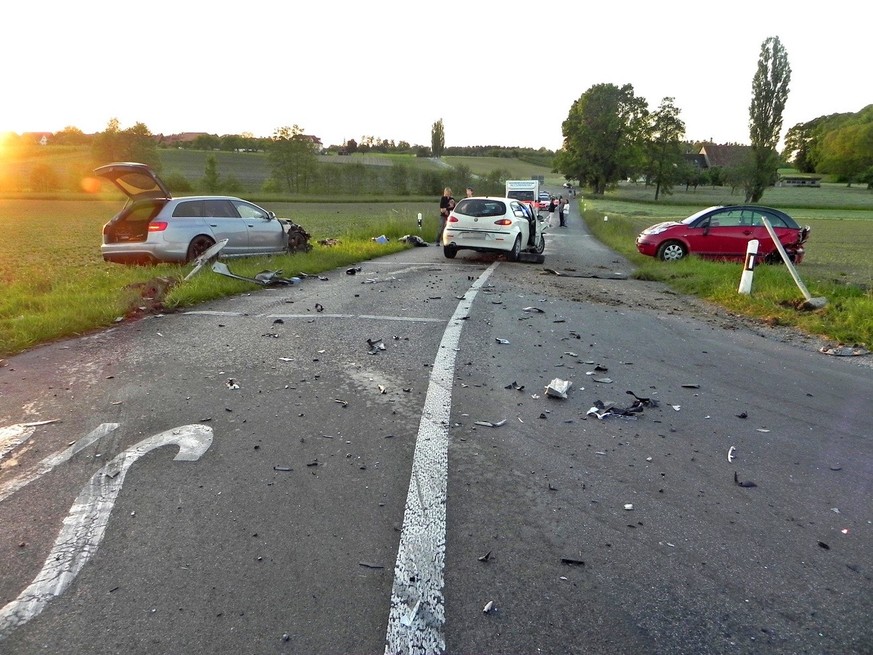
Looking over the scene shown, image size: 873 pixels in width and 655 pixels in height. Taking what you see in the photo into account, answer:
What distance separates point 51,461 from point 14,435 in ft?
2.04

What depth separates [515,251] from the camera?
15.1 meters

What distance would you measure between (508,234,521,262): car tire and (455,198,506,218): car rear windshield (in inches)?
32.4

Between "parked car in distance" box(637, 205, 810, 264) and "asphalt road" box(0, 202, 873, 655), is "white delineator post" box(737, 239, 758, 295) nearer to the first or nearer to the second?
"asphalt road" box(0, 202, 873, 655)

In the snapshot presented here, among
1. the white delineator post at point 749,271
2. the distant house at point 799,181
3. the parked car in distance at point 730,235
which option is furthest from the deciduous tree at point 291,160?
the distant house at point 799,181

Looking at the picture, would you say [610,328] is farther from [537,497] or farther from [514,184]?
[514,184]

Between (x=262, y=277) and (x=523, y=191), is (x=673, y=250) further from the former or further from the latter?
(x=523, y=191)

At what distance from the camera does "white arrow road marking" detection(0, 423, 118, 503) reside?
3.17 meters

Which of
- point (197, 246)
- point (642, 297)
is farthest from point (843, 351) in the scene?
point (197, 246)

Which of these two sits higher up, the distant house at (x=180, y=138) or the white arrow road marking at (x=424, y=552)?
the distant house at (x=180, y=138)

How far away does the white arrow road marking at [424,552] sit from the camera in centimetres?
213

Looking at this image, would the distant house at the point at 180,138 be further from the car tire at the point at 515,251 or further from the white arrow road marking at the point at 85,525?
the white arrow road marking at the point at 85,525

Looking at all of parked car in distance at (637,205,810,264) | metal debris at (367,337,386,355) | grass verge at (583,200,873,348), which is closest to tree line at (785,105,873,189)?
parked car in distance at (637,205,810,264)

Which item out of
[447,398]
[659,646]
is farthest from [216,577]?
[447,398]

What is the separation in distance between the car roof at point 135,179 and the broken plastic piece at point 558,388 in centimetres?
1006
